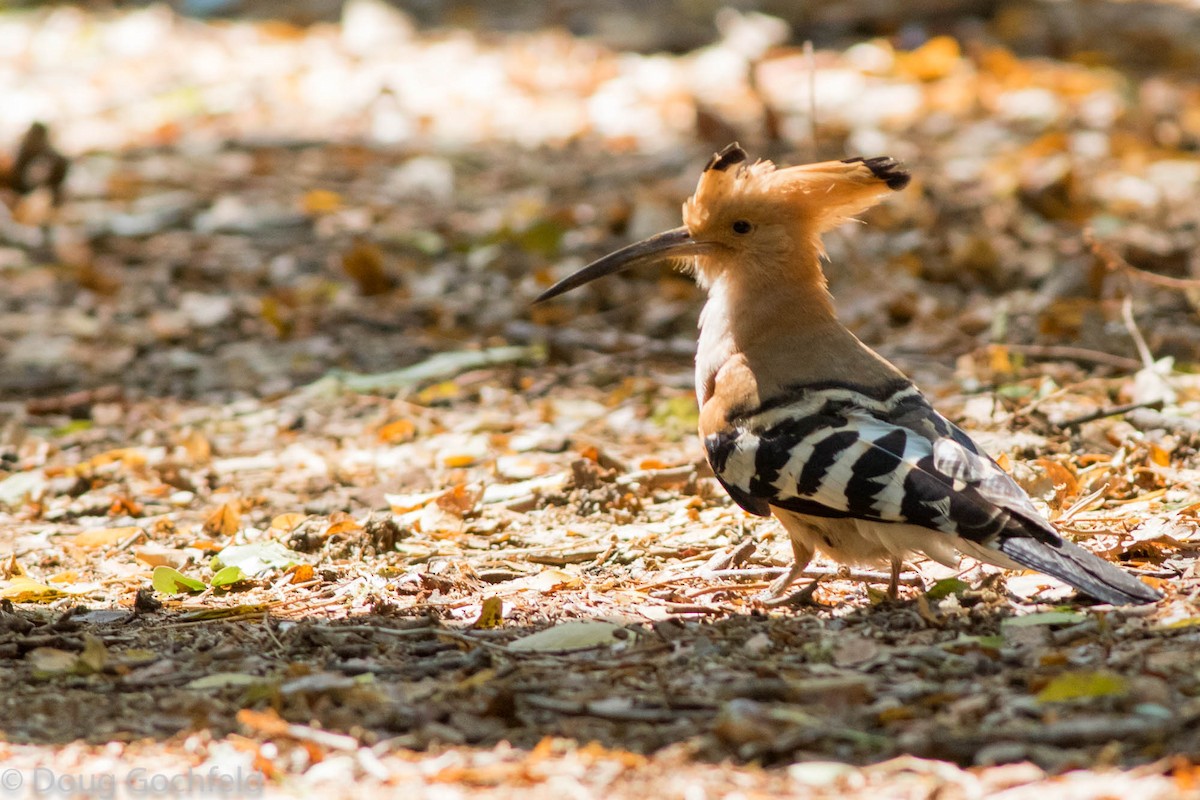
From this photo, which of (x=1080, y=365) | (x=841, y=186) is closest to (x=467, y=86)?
(x=1080, y=365)

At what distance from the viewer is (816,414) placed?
3.40 m

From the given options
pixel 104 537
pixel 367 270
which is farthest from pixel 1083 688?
pixel 367 270

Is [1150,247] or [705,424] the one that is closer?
[705,424]

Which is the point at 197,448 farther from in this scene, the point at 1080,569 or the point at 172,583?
the point at 1080,569

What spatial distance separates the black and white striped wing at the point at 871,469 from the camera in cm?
306

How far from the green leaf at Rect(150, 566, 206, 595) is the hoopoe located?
1.28m

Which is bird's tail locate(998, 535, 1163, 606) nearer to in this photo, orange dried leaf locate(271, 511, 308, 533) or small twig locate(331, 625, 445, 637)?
small twig locate(331, 625, 445, 637)

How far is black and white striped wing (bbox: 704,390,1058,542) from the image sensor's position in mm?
3064

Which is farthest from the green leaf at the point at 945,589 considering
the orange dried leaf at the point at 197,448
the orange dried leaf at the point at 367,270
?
the orange dried leaf at the point at 367,270

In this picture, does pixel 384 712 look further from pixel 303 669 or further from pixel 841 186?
pixel 841 186

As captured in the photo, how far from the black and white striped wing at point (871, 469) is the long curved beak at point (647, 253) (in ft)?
2.45

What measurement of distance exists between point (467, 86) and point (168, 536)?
5673mm

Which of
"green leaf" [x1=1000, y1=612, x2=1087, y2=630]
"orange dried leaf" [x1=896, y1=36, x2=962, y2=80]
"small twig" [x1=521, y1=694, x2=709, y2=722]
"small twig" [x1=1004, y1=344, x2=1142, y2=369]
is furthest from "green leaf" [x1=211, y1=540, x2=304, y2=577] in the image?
"orange dried leaf" [x1=896, y1=36, x2=962, y2=80]

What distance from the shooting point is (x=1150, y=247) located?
236 inches
